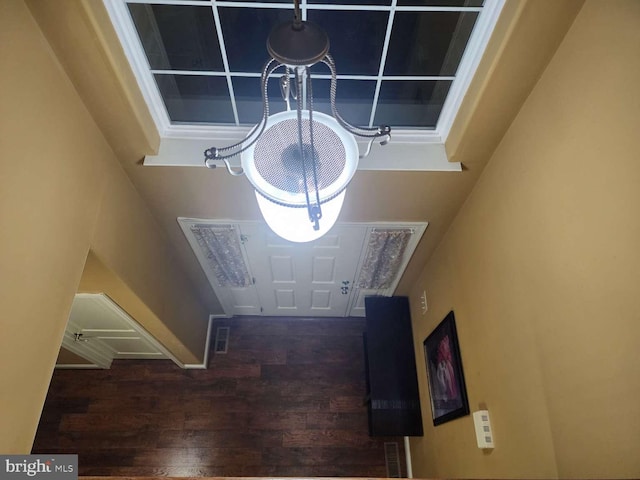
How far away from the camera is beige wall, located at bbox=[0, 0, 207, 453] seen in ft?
3.69

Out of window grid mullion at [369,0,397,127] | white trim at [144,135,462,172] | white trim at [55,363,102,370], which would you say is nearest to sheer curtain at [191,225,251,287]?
white trim at [144,135,462,172]

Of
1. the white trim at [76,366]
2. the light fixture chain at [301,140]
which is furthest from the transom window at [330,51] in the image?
the white trim at [76,366]

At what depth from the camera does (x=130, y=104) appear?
61.0 inches

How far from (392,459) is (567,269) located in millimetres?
2687

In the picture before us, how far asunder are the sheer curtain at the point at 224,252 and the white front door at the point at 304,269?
7 cm

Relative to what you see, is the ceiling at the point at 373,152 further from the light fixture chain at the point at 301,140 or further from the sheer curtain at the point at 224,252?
the light fixture chain at the point at 301,140

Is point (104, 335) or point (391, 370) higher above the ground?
point (104, 335)

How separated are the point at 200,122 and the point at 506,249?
1457 millimetres

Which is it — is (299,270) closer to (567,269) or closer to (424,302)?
(424,302)

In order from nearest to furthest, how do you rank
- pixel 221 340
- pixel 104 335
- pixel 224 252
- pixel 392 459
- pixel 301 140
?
pixel 301 140 < pixel 224 252 < pixel 104 335 < pixel 392 459 < pixel 221 340

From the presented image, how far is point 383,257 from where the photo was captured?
9.13 feet

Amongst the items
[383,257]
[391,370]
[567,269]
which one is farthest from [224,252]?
[567,269]

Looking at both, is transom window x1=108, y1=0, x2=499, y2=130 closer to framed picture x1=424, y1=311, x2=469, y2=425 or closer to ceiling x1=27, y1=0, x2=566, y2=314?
ceiling x1=27, y1=0, x2=566, y2=314

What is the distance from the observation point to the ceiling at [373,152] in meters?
1.30
